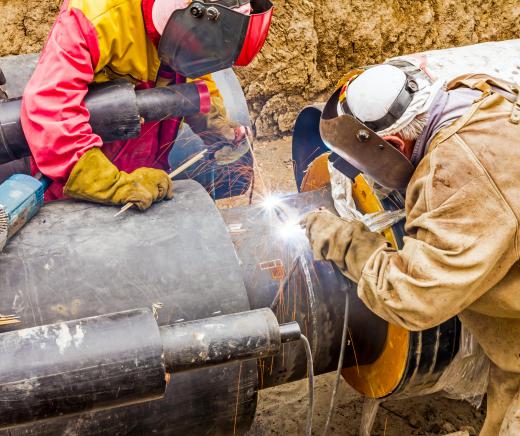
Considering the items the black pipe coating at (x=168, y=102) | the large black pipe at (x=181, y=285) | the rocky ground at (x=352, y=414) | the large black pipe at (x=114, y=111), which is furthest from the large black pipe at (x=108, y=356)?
the rocky ground at (x=352, y=414)

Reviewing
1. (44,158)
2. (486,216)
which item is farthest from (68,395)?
(486,216)

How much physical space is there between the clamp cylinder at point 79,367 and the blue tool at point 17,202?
1.69 ft

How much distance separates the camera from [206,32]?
3.10 meters

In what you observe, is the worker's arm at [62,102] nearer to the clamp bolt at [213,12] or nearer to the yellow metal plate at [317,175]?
the clamp bolt at [213,12]

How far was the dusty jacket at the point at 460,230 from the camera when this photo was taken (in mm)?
2186

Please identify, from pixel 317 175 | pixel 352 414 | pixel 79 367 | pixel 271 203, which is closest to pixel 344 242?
pixel 271 203

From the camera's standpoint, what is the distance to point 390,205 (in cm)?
291

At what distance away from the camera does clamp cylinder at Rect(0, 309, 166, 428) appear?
1958 mm

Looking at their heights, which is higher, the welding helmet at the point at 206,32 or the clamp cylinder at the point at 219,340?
the welding helmet at the point at 206,32

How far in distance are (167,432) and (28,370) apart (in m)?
0.73

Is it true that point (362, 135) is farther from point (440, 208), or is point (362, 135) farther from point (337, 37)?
point (337, 37)

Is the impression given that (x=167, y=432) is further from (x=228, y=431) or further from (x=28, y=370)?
(x=28, y=370)

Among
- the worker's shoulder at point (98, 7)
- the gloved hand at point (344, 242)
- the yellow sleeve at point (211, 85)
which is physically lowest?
the yellow sleeve at point (211, 85)

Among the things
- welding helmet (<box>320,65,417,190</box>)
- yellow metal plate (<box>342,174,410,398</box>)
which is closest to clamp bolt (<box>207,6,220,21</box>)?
welding helmet (<box>320,65,417,190</box>)
